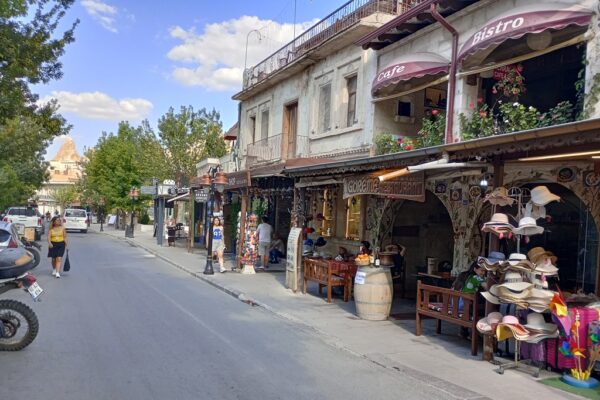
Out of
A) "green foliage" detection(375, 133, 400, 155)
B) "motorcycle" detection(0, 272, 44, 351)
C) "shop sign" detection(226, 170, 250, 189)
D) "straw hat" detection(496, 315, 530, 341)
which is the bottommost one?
"motorcycle" detection(0, 272, 44, 351)

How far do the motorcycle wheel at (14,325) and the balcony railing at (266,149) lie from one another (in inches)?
535

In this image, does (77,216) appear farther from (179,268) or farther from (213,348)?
(213,348)

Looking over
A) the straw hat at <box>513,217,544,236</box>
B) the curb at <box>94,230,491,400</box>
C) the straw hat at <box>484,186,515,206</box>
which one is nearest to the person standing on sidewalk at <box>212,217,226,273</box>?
the curb at <box>94,230,491,400</box>

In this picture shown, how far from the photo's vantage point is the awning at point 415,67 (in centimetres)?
1138

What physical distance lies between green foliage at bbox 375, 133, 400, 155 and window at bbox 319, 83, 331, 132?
329cm

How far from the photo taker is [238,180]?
16312mm

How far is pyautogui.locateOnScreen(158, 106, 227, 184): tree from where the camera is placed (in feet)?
114

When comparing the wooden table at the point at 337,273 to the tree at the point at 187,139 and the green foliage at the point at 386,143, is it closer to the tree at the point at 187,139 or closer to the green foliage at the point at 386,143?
the green foliage at the point at 386,143

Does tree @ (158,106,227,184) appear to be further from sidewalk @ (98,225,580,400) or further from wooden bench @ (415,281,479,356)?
wooden bench @ (415,281,479,356)

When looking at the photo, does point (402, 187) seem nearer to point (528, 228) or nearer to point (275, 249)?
point (528, 228)

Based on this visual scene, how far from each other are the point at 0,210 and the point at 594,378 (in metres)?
34.0

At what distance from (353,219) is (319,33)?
6.54 meters

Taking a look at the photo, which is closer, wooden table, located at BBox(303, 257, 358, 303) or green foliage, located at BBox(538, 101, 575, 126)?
green foliage, located at BBox(538, 101, 575, 126)

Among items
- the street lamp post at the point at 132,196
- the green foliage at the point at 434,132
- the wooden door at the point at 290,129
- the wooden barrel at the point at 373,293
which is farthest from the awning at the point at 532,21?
the street lamp post at the point at 132,196
